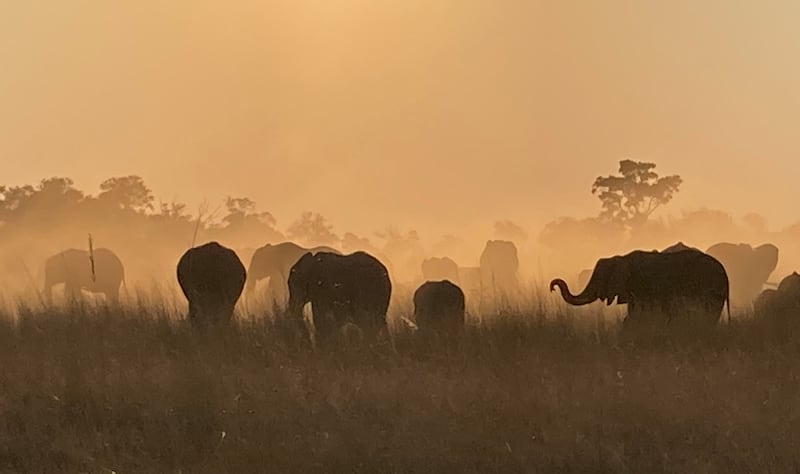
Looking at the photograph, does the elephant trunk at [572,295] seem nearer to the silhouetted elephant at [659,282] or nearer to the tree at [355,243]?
the silhouetted elephant at [659,282]

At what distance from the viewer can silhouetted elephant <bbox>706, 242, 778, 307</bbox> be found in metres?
22.4

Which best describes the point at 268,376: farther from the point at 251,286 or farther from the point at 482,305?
the point at 251,286

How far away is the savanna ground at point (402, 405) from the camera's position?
6.01m

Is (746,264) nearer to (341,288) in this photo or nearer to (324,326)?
(341,288)

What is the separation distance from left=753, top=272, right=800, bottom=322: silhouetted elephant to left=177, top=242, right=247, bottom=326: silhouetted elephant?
6.15 m

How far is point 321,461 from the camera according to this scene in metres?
5.97

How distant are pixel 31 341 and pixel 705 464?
21.5ft

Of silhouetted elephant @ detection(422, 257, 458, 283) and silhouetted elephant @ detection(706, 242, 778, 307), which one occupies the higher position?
silhouetted elephant @ detection(422, 257, 458, 283)

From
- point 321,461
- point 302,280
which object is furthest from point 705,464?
point 302,280

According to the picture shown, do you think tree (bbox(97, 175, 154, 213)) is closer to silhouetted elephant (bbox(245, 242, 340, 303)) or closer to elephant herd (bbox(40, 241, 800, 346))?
silhouetted elephant (bbox(245, 242, 340, 303))

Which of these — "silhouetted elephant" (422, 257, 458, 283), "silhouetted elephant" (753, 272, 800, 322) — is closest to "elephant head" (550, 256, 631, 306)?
"silhouetted elephant" (753, 272, 800, 322)

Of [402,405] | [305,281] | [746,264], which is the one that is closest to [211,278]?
[305,281]

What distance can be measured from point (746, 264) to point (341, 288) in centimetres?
1451

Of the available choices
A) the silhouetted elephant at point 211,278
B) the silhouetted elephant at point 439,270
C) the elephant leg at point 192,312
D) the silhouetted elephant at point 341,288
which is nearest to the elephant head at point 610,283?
the silhouetted elephant at point 341,288
